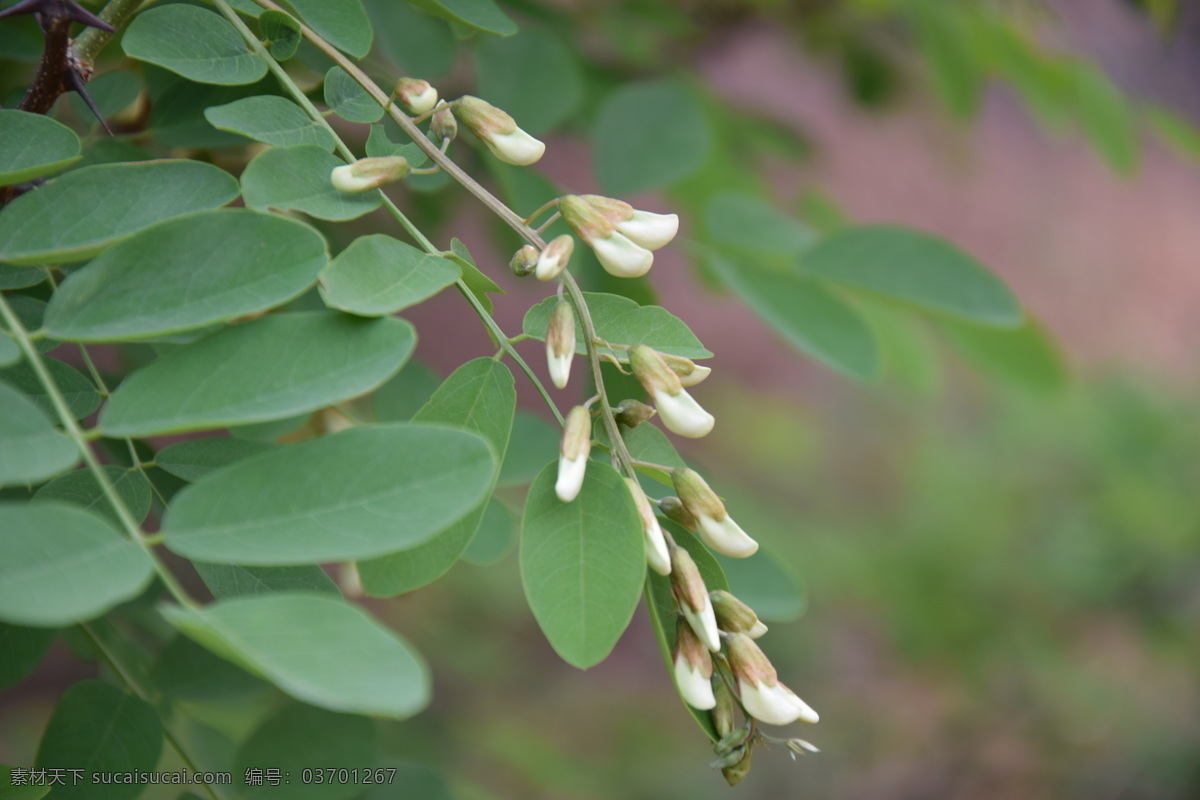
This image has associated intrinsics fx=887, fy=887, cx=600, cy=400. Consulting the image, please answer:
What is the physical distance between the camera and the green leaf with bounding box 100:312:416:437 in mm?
393

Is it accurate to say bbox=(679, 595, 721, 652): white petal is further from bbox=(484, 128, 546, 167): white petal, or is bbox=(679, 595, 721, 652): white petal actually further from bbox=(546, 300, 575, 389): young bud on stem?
bbox=(484, 128, 546, 167): white petal

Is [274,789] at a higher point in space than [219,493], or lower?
lower

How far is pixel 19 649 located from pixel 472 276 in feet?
1.17

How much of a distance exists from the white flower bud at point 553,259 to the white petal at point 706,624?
0.17 m

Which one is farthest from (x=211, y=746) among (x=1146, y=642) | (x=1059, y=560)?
(x=1146, y=642)

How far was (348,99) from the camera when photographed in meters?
0.51

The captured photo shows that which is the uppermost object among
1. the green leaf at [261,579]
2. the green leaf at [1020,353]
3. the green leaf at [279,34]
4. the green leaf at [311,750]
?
the green leaf at [279,34]

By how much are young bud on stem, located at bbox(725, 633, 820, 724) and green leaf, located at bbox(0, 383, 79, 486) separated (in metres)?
0.31

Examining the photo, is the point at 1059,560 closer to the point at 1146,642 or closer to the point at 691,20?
the point at 1146,642

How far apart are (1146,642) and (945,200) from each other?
3.19m

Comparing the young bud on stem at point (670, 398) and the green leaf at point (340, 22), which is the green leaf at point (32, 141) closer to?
the green leaf at point (340, 22)

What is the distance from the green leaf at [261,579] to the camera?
0.46 metres

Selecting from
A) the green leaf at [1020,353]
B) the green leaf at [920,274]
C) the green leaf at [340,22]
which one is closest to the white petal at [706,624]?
the green leaf at [340,22]

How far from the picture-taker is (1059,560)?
3.07 metres
